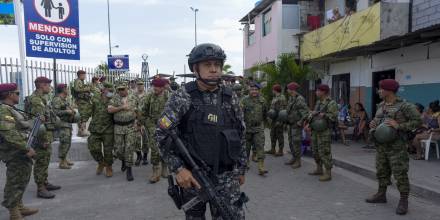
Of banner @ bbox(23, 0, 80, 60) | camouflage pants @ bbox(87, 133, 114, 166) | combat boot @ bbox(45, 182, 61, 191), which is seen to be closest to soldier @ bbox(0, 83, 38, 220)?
combat boot @ bbox(45, 182, 61, 191)

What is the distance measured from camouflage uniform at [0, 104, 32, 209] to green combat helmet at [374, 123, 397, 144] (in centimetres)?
441

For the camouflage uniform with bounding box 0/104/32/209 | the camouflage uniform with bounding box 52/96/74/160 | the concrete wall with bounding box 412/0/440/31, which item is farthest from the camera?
the concrete wall with bounding box 412/0/440/31

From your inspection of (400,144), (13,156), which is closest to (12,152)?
(13,156)

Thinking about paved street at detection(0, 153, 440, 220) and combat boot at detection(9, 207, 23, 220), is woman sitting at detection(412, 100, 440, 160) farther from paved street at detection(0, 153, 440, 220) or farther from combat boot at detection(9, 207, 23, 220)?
combat boot at detection(9, 207, 23, 220)

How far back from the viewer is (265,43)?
68.6 feet

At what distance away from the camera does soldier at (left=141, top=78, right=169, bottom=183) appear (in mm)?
6539

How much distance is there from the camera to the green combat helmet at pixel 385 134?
15.3ft

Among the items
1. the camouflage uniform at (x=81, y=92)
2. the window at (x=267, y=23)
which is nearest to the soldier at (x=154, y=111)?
the camouflage uniform at (x=81, y=92)

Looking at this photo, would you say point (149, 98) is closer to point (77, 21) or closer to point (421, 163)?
point (77, 21)

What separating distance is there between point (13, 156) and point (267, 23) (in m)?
17.8

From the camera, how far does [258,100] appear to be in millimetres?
7535

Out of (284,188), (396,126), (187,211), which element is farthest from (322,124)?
(187,211)

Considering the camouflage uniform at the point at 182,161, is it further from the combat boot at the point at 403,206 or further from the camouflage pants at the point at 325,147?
the camouflage pants at the point at 325,147

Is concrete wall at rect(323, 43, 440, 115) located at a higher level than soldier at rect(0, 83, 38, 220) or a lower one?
higher
